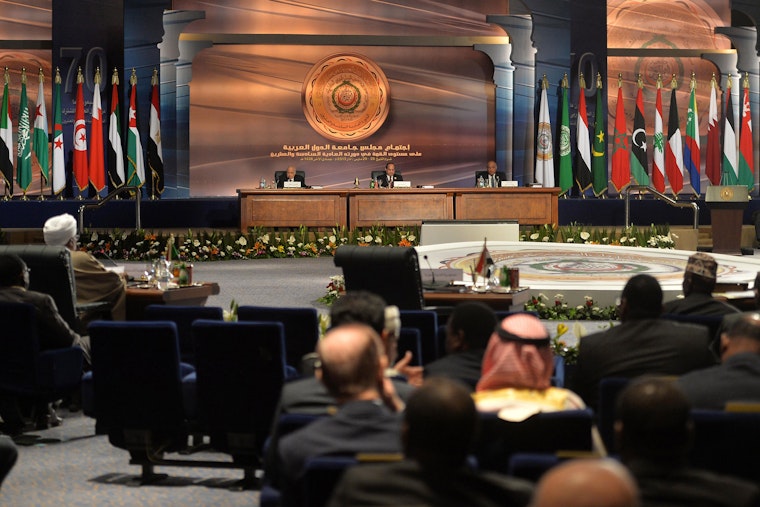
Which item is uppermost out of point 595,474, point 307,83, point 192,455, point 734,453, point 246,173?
point 307,83

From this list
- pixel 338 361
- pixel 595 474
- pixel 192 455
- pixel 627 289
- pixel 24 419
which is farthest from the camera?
pixel 24 419

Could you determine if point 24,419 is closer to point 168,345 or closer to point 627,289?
point 168,345

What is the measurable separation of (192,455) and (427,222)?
26.8 feet

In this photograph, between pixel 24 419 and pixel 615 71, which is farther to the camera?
pixel 615 71

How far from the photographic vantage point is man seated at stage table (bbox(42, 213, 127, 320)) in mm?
6637

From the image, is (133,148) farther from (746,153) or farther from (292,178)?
(746,153)

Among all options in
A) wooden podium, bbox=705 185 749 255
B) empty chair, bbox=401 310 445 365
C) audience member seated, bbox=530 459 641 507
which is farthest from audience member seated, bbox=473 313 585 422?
wooden podium, bbox=705 185 749 255

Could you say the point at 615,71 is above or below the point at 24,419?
above

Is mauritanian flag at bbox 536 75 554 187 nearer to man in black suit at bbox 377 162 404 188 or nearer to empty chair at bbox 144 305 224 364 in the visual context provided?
man in black suit at bbox 377 162 404 188

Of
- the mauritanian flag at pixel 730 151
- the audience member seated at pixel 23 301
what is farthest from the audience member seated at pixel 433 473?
the mauritanian flag at pixel 730 151

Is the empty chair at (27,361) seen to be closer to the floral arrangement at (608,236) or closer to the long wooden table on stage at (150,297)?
the long wooden table on stage at (150,297)

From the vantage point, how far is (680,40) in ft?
61.1

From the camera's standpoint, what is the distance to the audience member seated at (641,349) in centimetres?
393

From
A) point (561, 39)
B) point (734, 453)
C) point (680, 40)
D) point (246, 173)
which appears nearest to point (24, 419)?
point (734, 453)
